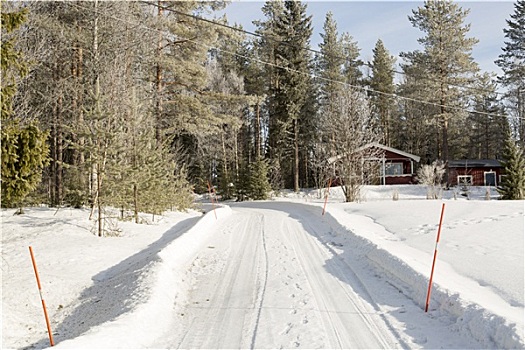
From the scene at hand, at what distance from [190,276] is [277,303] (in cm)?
260

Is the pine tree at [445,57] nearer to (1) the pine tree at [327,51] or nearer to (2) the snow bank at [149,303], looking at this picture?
(1) the pine tree at [327,51]

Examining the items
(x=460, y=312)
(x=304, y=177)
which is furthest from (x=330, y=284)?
(x=304, y=177)

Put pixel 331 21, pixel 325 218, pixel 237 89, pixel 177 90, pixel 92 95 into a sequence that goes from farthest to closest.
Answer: pixel 331 21, pixel 237 89, pixel 177 90, pixel 325 218, pixel 92 95

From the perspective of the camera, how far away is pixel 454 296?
5648 mm

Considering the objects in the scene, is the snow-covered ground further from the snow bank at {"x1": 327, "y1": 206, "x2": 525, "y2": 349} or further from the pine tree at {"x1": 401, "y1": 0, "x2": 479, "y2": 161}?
the pine tree at {"x1": 401, "y1": 0, "x2": 479, "y2": 161}

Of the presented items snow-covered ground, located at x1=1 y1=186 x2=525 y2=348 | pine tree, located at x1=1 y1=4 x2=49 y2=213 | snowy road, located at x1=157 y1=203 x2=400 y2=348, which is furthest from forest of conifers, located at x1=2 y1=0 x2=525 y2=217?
snowy road, located at x1=157 y1=203 x2=400 y2=348

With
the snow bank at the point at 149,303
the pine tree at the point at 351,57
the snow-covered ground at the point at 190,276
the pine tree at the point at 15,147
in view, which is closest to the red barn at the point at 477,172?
the pine tree at the point at 351,57

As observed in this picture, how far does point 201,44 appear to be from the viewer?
823 inches

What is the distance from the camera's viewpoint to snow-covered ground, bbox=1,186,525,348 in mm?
5020

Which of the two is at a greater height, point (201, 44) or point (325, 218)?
point (201, 44)

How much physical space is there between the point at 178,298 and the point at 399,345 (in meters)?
3.67

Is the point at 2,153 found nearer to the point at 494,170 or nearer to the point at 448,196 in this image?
the point at 448,196

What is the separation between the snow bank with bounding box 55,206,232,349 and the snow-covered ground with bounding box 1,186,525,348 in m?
0.02

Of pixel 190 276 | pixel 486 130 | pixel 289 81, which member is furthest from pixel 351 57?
pixel 190 276
